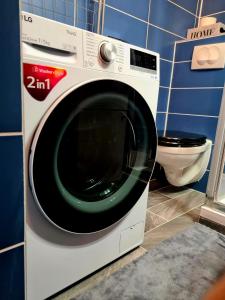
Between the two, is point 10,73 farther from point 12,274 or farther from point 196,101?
point 196,101

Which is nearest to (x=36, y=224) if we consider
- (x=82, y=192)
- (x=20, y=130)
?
(x=82, y=192)

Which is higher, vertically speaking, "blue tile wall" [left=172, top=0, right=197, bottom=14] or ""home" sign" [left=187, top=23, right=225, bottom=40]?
"blue tile wall" [left=172, top=0, right=197, bottom=14]

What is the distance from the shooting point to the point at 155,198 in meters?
1.58

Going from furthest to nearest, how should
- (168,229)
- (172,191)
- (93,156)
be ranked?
(172,191), (168,229), (93,156)

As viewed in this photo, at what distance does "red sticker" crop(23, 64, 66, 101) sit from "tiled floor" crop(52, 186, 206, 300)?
2.19 feet

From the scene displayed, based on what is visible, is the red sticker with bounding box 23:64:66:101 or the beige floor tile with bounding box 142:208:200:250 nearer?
the red sticker with bounding box 23:64:66:101

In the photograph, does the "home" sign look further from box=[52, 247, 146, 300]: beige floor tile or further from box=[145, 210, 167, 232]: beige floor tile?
box=[52, 247, 146, 300]: beige floor tile

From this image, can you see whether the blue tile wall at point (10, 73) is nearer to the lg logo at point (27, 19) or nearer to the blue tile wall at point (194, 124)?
the lg logo at point (27, 19)

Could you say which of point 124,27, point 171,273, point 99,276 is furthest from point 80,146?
point 124,27

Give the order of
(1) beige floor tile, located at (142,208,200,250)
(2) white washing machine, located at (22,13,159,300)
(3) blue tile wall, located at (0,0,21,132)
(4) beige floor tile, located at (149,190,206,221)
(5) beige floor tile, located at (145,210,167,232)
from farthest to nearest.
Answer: (4) beige floor tile, located at (149,190,206,221)
(5) beige floor tile, located at (145,210,167,232)
(1) beige floor tile, located at (142,208,200,250)
(2) white washing machine, located at (22,13,159,300)
(3) blue tile wall, located at (0,0,21,132)

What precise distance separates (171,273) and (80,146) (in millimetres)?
626

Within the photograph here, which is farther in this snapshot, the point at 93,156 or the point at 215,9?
the point at 215,9

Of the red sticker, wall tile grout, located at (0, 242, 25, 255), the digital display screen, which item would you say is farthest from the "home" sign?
wall tile grout, located at (0, 242, 25, 255)

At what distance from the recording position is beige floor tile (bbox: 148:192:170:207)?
1512 mm
